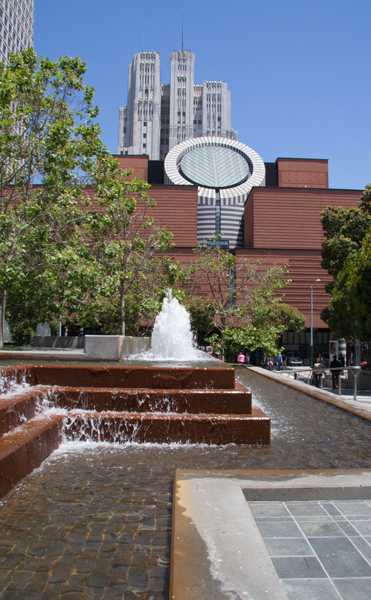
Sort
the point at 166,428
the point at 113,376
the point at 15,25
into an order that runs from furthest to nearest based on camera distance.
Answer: the point at 15,25 → the point at 113,376 → the point at 166,428

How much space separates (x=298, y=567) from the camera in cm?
236

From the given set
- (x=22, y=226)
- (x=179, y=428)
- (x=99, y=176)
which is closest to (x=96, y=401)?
(x=179, y=428)

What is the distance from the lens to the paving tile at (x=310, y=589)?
81.7 inches

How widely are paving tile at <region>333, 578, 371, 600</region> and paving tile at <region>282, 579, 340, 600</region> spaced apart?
39 mm

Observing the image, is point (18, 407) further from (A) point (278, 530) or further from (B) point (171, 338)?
(B) point (171, 338)

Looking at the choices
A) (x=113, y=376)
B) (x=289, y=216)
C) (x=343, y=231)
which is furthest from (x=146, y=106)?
(x=113, y=376)

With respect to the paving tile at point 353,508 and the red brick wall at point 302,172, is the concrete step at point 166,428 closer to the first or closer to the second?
the paving tile at point 353,508

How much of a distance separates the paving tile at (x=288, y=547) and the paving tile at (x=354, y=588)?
1.02 feet

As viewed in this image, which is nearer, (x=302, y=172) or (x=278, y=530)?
(x=278, y=530)

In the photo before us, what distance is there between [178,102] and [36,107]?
396ft

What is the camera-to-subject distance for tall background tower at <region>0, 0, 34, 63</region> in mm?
75188

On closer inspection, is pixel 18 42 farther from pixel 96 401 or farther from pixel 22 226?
pixel 96 401

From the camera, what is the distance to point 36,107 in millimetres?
16016

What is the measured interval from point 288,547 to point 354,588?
49cm
